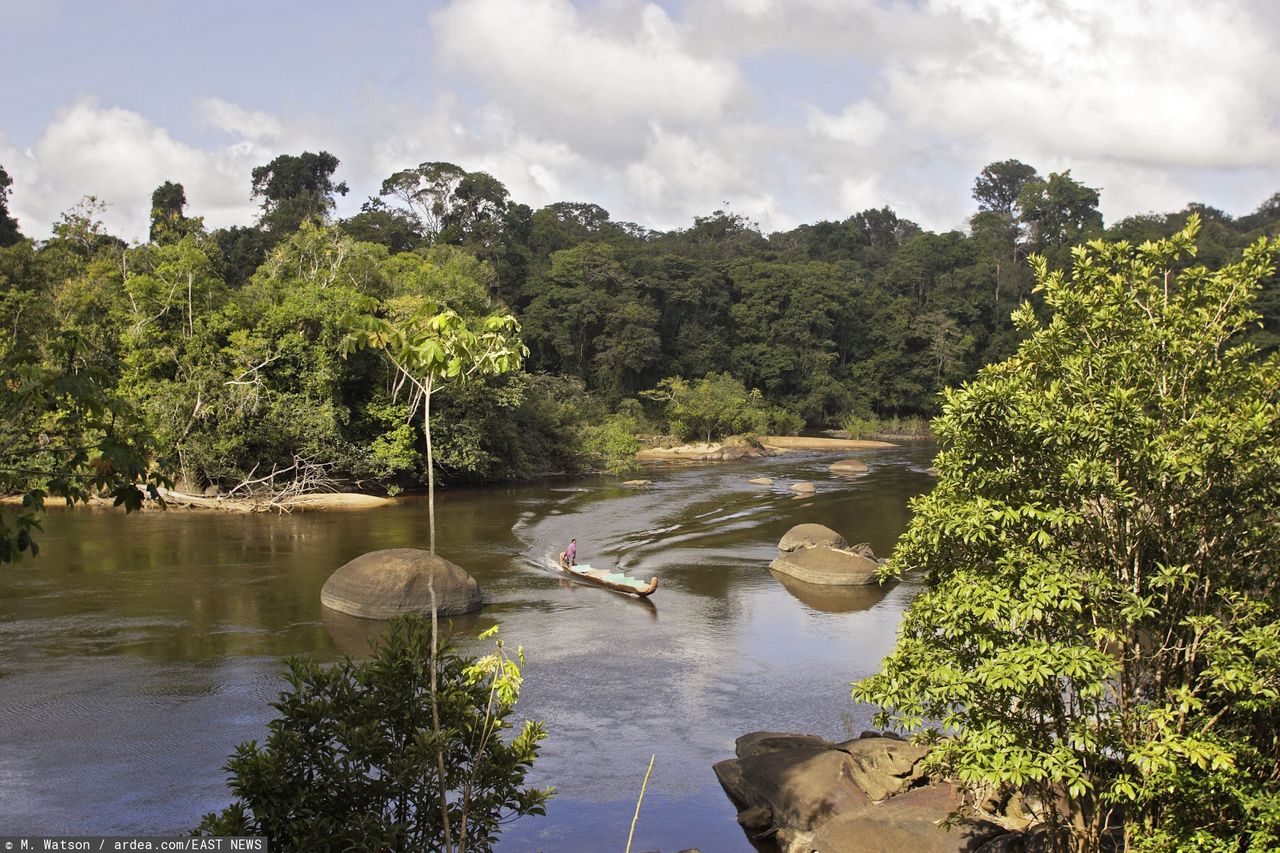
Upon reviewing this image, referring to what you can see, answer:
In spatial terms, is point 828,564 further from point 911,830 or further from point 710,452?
point 710,452

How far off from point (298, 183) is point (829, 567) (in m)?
52.7

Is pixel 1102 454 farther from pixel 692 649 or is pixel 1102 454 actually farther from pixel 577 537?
pixel 577 537

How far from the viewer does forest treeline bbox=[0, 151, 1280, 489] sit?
34.4 metres

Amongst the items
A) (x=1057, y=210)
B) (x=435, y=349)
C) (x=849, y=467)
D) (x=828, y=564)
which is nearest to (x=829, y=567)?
(x=828, y=564)

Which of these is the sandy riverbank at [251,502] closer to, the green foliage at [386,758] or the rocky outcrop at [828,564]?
the rocky outcrop at [828,564]

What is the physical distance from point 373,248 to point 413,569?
27153 millimetres

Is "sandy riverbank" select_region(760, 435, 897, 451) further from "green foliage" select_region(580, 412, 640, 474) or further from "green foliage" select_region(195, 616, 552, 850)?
"green foliage" select_region(195, 616, 552, 850)

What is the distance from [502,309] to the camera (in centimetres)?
4394

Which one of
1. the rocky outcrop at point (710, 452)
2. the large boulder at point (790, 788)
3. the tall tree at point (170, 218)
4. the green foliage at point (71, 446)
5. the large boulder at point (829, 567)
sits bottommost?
the large boulder at point (790, 788)

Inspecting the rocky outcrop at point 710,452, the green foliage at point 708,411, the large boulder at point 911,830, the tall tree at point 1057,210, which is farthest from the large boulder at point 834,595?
the tall tree at point 1057,210

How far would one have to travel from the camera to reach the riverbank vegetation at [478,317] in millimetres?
33344

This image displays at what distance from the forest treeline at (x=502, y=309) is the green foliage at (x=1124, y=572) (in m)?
1.39

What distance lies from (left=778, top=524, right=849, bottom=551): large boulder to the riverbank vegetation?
12372 millimetres

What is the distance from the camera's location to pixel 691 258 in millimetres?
74188
